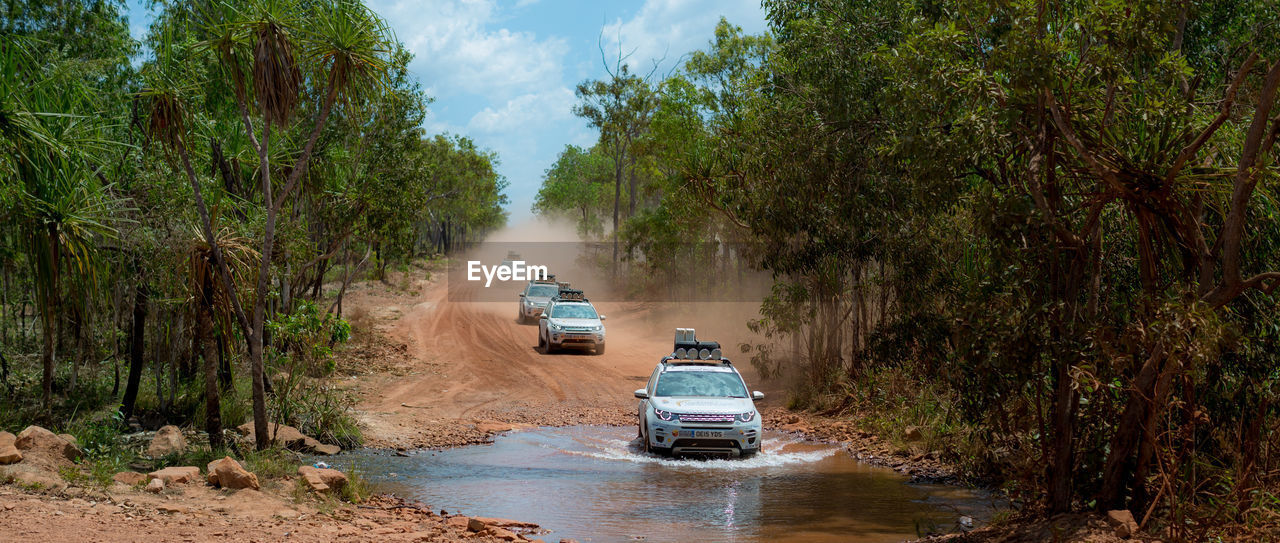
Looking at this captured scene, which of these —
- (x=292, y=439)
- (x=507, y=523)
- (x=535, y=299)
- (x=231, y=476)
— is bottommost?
(x=507, y=523)

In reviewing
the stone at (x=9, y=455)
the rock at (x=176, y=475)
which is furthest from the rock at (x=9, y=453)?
the rock at (x=176, y=475)

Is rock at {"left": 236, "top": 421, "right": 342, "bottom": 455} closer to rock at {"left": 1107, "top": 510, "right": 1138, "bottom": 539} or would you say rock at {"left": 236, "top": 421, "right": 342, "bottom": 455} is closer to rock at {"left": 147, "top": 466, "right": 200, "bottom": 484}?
rock at {"left": 147, "top": 466, "right": 200, "bottom": 484}

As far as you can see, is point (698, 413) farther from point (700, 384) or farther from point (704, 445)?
point (700, 384)

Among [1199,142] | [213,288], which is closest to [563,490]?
[213,288]

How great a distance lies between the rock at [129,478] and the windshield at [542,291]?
26.6 m

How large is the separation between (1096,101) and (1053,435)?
123 inches

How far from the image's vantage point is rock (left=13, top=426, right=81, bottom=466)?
10.2 metres

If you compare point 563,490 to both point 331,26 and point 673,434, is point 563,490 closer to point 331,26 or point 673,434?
point 673,434

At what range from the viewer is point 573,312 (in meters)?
28.8

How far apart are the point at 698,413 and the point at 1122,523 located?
22.3 ft

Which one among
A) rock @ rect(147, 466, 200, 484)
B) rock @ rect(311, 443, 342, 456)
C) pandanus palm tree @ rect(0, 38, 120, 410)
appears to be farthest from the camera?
rock @ rect(311, 443, 342, 456)

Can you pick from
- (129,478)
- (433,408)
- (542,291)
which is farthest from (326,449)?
(542,291)

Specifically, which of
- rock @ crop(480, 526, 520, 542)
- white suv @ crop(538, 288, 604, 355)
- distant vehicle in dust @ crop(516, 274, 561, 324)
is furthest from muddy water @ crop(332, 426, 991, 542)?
distant vehicle in dust @ crop(516, 274, 561, 324)

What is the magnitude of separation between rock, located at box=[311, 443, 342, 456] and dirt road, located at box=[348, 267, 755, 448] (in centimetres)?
105
